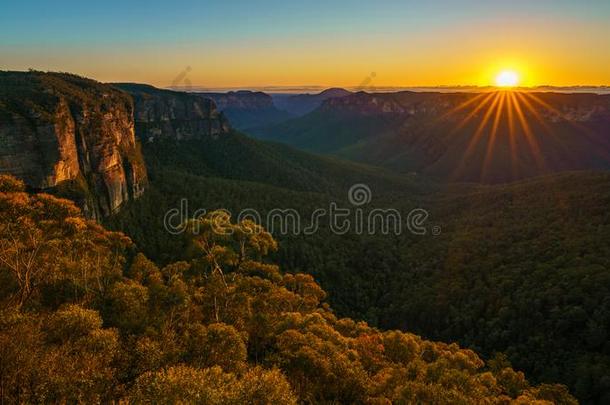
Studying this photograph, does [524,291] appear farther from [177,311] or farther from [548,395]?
[177,311]

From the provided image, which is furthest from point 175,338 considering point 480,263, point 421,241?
point 421,241

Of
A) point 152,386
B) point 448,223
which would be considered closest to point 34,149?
point 152,386

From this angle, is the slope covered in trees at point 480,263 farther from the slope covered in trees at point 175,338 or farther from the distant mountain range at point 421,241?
the slope covered in trees at point 175,338

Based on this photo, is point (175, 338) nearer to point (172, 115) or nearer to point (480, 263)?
point (480, 263)

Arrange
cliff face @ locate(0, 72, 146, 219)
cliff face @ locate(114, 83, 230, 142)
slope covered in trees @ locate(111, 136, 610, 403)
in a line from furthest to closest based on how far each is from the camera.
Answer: cliff face @ locate(114, 83, 230, 142), cliff face @ locate(0, 72, 146, 219), slope covered in trees @ locate(111, 136, 610, 403)

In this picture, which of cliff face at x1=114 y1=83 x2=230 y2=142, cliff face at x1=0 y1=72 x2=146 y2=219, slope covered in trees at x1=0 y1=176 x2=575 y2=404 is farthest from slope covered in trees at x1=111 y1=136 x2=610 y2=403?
cliff face at x1=114 y1=83 x2=230 y2=142

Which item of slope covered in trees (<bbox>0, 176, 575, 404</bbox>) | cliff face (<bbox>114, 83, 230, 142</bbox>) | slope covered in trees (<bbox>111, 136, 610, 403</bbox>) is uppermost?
cliff face (<bbox>114, 83, 230, 142</bbox>)

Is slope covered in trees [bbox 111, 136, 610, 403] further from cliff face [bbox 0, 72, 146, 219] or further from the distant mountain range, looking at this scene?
cliff face [bbox 0, 72, 146, 219]

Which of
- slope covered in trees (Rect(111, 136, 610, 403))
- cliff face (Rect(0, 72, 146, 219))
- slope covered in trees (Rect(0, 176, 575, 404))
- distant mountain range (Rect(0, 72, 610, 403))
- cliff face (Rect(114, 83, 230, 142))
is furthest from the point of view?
cliff face (Rect(114, 83, 230, 142))
